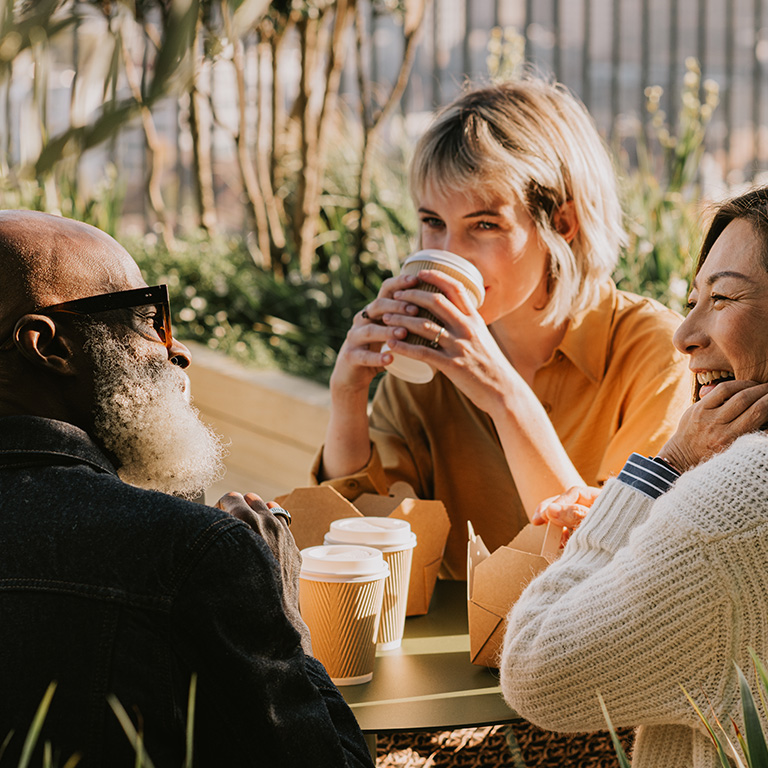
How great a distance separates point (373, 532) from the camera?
5.53 ft

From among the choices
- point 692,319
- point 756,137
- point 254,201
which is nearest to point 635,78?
point 756,137

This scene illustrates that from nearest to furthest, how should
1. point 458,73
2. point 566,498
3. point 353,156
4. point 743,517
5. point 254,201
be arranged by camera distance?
point 743,517
point 566,498
point 254,201
point 353,156
point 458,73

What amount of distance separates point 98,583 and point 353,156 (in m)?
5.78

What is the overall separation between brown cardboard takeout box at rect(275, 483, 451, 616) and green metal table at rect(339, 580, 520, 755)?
2.7 inches

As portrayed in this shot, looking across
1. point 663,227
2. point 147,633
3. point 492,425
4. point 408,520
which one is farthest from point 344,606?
point 663,227

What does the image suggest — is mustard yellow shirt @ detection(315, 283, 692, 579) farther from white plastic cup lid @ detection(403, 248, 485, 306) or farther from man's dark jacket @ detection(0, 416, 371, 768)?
man's dark jacket @ detection(0, 416, 371, 768)

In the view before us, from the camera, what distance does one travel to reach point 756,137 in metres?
7.80

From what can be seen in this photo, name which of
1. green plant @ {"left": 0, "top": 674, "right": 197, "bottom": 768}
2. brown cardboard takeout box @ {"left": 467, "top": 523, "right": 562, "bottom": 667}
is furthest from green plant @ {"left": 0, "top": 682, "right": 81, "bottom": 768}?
brown cardboard takeout box @ {"left": 467, "top": 523, "right": 562, "bottom": 667}

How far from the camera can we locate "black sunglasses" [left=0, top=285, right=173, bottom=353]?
4.23 feet

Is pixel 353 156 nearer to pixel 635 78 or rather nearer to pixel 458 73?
pixel 458 73

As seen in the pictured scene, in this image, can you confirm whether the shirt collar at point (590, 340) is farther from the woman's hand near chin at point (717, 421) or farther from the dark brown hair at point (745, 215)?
the woman's hand near chin at point (717, 421)

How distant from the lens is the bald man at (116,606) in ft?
3.61

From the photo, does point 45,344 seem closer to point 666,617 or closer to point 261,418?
point 666,617

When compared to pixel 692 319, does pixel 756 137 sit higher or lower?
lower
